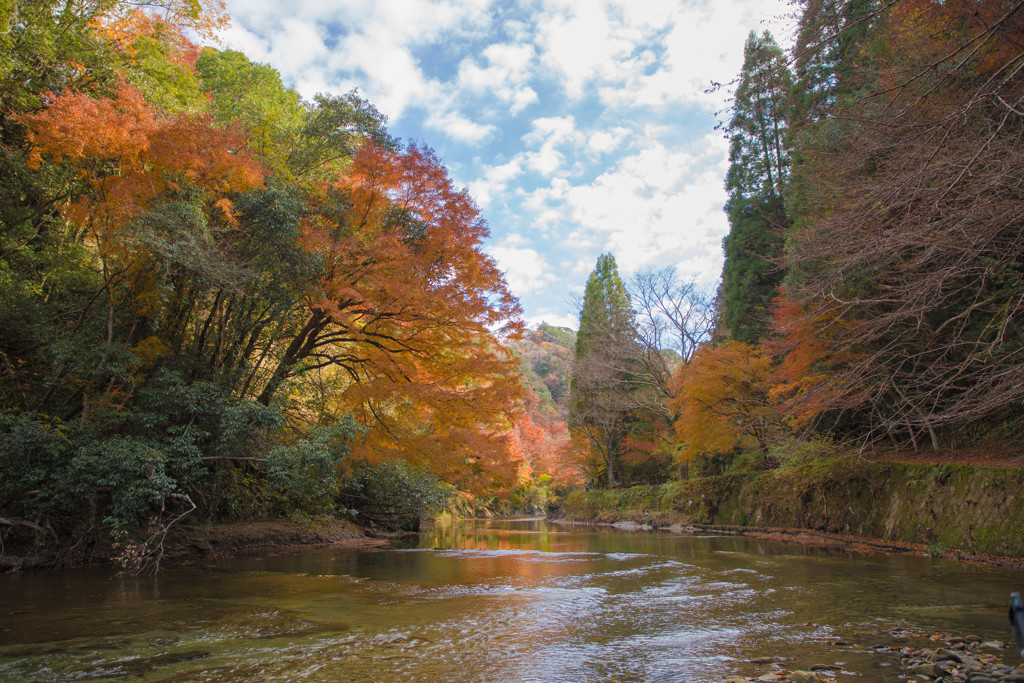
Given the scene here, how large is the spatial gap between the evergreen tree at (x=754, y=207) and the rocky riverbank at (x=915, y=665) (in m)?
16.8

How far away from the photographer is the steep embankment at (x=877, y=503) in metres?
7.81

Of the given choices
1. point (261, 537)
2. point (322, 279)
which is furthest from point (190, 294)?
point (261, 537)

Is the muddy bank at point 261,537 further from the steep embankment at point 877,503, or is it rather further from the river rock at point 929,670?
the steep embankment at point 877,503

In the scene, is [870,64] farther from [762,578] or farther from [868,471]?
[762,578]

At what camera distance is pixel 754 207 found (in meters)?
23.0

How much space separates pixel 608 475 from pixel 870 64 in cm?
2148

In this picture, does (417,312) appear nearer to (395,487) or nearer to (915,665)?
(395,487)

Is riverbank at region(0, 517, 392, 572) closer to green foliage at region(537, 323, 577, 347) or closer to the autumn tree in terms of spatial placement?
the autumn tree

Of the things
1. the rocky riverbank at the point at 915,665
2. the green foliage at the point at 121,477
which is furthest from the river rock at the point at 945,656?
the green foliage at the point at 121,477

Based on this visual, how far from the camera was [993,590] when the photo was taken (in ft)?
17.9

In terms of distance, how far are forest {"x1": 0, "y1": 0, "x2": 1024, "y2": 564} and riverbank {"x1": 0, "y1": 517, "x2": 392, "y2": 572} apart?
186 mm

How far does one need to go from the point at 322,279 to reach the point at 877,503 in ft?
38.6

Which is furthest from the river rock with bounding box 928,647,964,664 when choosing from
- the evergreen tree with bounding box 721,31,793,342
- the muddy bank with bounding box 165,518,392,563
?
the evergreen tree with bounding box 721,31,793,342

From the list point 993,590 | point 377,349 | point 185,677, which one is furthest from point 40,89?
point 993,590
